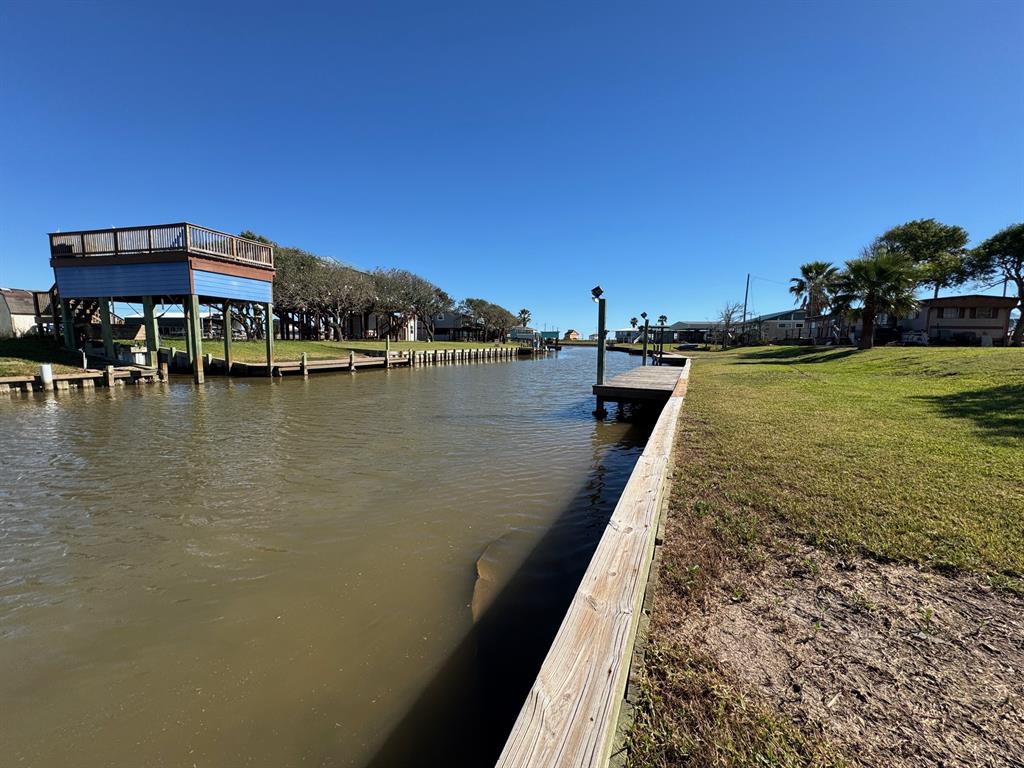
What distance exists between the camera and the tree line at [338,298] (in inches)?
1528

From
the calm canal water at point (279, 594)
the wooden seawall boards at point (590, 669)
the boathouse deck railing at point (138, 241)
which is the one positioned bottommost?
the calm canal water at point (279, 594)

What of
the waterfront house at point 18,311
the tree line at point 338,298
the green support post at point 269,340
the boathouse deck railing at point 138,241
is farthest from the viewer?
the tree line at point 338,298

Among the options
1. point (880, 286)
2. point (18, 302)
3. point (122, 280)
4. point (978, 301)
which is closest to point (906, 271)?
point (880, 286)

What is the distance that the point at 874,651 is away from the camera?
2.26 meters

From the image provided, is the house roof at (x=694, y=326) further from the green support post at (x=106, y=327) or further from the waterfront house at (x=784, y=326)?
the green support post at (x=106, y=327)

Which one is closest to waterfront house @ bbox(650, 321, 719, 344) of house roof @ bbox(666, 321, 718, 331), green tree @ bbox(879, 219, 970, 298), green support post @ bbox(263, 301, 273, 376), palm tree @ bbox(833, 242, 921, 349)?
house roof @ bbox(666, 321, 718, 331)

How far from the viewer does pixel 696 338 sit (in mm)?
83812

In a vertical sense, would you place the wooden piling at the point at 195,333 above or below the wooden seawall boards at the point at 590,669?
above

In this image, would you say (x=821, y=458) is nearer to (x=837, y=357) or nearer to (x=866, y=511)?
(x=866, y=511)

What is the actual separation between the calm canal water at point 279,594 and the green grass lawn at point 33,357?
10.3m

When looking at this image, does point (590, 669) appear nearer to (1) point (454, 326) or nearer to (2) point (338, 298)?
(2) point (338, 298)

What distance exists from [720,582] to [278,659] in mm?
2966

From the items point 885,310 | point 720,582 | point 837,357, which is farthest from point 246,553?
point 885,310

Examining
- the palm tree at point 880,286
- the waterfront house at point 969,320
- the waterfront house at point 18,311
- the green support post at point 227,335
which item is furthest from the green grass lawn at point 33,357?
the waterfront house at point 969,320
